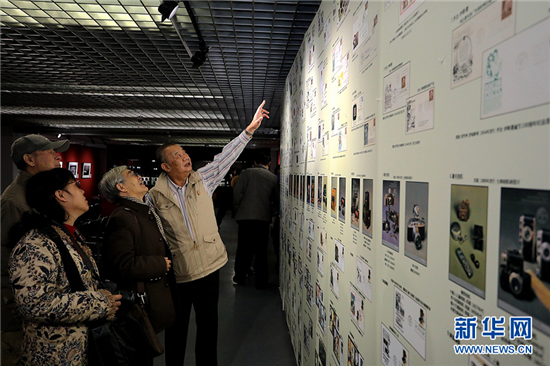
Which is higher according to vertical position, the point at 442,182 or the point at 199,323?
the point at 442,182

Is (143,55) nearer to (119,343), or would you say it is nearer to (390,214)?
(119,343)

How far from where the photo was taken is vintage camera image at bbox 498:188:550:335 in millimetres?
526

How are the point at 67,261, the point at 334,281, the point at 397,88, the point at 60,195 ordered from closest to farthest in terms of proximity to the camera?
the point at 397,88 → the point at 67,261 → the point at 60,195 → the point at 334,281

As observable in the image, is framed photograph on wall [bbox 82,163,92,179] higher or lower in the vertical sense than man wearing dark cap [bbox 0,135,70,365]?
higher

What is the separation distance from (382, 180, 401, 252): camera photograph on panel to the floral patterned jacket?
4.41 feet

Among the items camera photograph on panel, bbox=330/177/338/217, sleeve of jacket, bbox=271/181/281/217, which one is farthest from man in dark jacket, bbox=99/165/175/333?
sleeve of jacket, bbox=271/181/281/217

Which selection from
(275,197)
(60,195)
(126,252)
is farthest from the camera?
(275,197)

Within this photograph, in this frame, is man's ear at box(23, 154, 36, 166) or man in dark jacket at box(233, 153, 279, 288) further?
man in dark jacket at box(233, 153, 279, 288)

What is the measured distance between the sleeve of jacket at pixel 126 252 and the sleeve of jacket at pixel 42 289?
0.43m

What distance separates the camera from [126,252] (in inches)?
77.5

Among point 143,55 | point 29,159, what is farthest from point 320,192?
point 143,55

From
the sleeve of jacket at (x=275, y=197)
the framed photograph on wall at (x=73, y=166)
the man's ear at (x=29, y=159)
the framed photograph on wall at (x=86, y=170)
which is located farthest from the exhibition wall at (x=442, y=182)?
the framed photograph on wall at (x=86, y=170)

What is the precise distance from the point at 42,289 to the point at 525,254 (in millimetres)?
1656

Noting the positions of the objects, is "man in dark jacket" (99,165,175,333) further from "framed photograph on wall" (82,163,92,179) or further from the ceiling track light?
"framed photograph on wall" (82,163,92,179)
